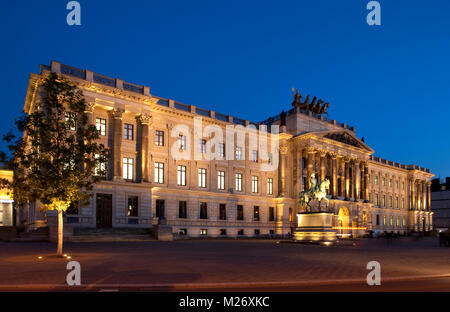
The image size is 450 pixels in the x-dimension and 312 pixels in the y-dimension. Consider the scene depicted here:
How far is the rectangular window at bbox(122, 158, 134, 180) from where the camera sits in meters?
42.5

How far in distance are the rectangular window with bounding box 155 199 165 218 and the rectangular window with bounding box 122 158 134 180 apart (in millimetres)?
4891

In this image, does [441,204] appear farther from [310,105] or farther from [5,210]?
[5,210]

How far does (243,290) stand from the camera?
33.3 feet

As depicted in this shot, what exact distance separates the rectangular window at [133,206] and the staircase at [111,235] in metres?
3.08

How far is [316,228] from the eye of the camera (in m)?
35.8

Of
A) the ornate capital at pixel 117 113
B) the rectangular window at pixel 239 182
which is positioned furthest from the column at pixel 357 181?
the ornate capital at pixel 117 113

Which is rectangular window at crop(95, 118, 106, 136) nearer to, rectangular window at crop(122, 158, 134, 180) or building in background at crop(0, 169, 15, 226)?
rectangular window at crop(122, 158, 134, 180)

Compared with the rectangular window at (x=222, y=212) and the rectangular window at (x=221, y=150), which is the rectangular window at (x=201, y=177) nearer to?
the rectangular window at (x=221, y=150)

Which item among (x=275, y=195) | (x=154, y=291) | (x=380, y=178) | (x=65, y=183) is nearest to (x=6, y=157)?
(x=65, y=183)

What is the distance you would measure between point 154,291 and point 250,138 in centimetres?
4618

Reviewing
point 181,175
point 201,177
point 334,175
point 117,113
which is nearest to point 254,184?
point 201,177

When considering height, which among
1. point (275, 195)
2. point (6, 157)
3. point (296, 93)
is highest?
point (296, 93)

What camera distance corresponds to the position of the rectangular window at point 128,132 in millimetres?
43156
